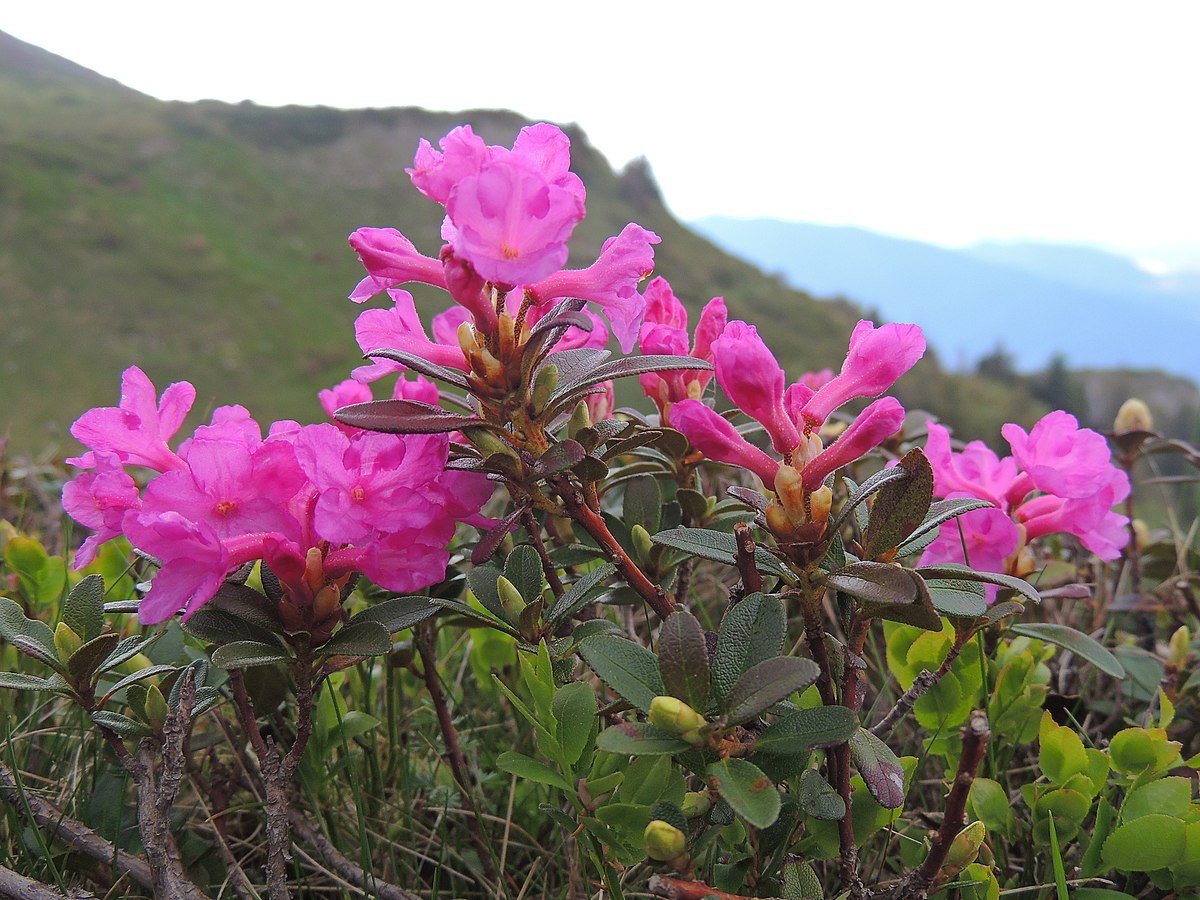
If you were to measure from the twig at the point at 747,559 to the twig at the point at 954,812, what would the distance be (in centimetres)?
22

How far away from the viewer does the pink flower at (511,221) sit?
0.72m

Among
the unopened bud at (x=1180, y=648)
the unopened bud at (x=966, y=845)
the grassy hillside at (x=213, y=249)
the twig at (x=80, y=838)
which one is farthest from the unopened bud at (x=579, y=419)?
the grassy hillside at (x=213, y=249)

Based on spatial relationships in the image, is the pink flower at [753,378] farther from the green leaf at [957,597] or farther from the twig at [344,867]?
the twig at [344,867]

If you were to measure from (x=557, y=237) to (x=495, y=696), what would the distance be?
1094 millimetres

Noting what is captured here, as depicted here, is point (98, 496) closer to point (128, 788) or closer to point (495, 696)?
point (128, 788)

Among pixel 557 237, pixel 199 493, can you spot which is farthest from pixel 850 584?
pixel 199 493

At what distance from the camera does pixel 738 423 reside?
1.32 meters

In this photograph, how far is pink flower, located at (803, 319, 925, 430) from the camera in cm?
81

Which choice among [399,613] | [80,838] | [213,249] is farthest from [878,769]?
[213,249]

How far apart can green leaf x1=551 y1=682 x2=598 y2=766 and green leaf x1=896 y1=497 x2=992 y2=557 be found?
343 mm

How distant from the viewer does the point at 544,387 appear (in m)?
0.84

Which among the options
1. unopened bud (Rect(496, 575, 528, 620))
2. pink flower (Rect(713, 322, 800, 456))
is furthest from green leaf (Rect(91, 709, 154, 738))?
pink flower (Rect(713, 322, 800, 456))

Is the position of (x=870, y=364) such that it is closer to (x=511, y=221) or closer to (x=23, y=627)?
(x=511, y=221)

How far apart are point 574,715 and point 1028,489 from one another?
0.71m
